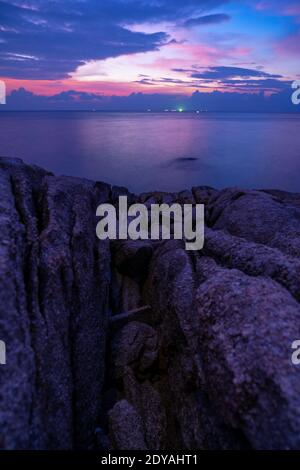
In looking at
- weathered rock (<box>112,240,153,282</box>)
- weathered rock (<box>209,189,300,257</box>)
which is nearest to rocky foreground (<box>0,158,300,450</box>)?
weathered rock (<box>209,189,300,257</box>)

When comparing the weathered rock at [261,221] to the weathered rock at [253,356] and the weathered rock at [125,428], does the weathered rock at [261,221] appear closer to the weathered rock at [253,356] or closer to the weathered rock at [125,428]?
the weathered rock at [253,356]

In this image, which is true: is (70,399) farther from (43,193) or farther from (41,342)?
(43,193)

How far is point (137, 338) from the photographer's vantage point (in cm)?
1082

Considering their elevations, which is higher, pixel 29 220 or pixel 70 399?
pixel 29 220

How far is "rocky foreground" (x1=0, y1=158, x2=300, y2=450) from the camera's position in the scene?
19.7ft

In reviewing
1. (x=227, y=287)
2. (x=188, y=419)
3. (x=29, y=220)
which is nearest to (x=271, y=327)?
(x=227, y=287)

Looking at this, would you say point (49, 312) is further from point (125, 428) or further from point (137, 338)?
point (137, 338)

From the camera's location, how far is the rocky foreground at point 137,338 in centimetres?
599

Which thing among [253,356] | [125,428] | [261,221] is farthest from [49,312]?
[261,221]

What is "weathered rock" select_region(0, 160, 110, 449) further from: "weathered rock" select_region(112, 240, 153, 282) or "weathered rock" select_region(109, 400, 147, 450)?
"weathered rock" select_region(112, 240, 153, 282)

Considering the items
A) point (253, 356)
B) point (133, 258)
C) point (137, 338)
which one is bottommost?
point (137, 338)

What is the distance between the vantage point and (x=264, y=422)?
5602 mm

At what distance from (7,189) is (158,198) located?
22539 millimetres

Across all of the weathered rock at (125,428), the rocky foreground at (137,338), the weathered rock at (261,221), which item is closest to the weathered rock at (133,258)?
the rocky foreground at (137,338)
